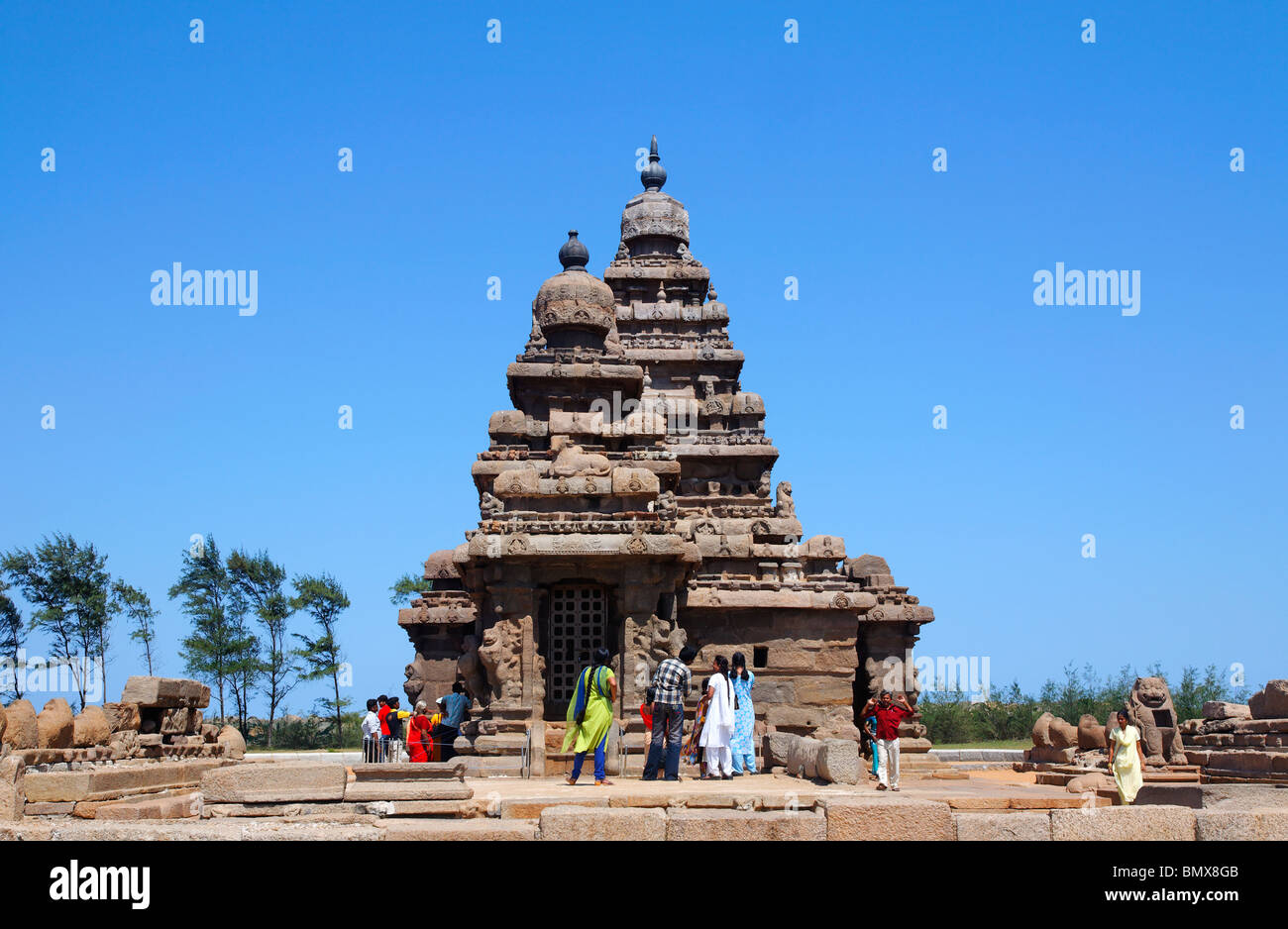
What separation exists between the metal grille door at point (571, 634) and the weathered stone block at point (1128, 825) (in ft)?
33.2

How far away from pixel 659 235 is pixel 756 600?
1602 centimetres

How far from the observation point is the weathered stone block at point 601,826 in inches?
369

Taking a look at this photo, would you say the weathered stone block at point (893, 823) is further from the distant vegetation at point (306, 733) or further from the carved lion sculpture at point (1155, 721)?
the distant vegetation at point (306, 733)

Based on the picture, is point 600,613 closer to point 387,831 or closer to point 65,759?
point 65,759

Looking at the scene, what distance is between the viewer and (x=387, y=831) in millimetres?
9477

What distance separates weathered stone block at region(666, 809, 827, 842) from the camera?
31.0ft

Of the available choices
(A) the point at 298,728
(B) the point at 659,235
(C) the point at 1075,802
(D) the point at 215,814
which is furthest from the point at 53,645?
(C) the point at 1075,802

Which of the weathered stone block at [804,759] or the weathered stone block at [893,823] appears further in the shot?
the weathered stone block at [804,759]

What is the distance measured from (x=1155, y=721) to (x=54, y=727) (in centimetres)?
1493

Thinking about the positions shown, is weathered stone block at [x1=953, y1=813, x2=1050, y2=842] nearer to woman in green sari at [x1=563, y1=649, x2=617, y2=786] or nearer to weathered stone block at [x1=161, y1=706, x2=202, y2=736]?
woman in green sari at [x1=563, y1=649, x2=617, y2=786]

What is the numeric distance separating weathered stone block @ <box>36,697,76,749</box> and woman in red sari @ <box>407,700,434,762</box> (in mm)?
5046

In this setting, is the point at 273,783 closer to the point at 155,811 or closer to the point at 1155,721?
the point at 155,811

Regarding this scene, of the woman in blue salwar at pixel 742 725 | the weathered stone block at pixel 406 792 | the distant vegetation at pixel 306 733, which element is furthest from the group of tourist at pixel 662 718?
the distant vegetation at pixel 306 733

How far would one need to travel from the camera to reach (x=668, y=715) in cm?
1421
